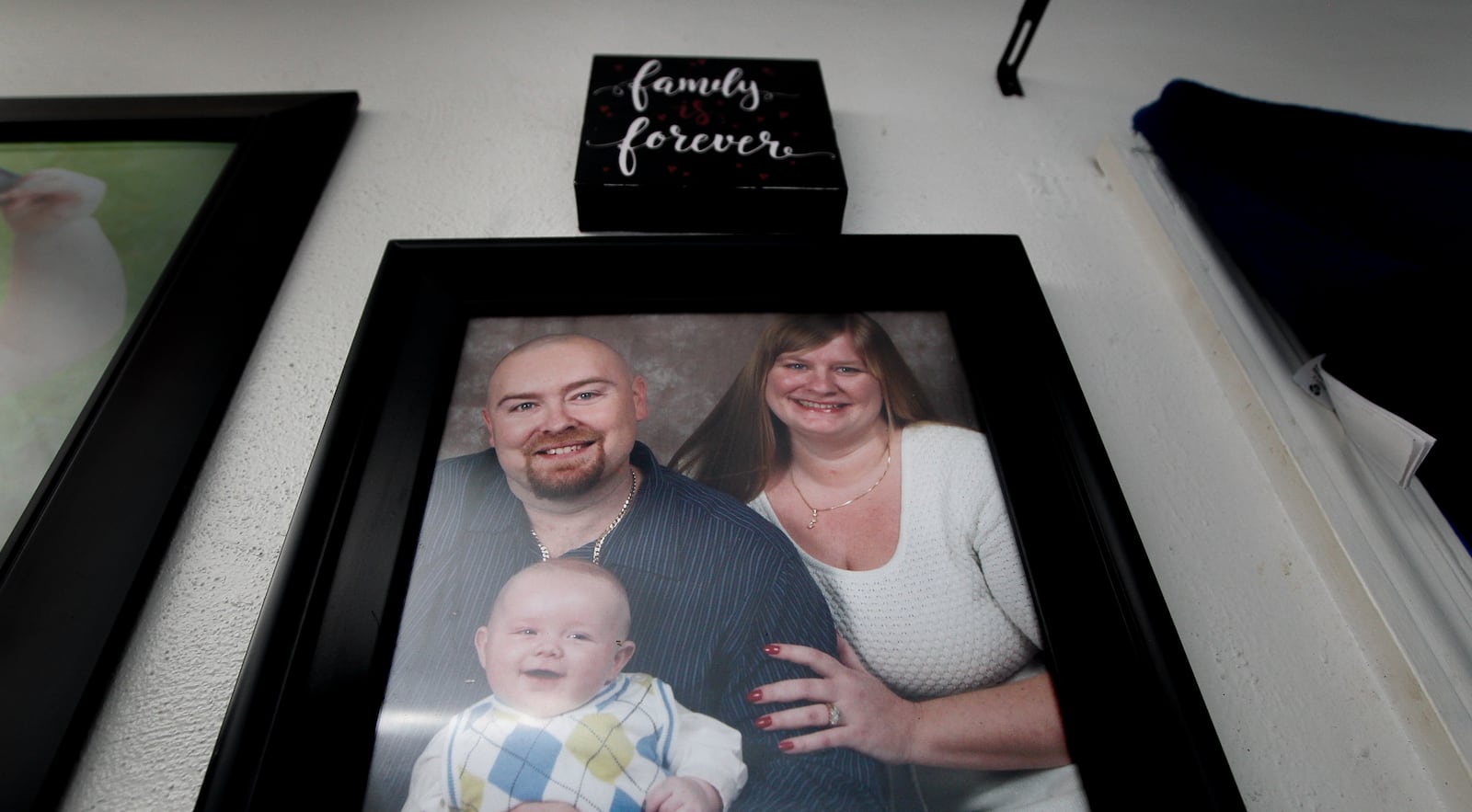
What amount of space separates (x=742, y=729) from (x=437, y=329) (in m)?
0.38

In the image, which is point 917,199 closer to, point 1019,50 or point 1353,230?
point 1019,50

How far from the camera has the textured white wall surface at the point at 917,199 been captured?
48 cm

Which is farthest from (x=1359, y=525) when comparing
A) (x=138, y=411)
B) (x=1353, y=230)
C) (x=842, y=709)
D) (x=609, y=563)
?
(x=138, y=411)

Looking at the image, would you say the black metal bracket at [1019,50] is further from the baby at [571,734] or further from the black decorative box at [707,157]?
the baby at [571,734]

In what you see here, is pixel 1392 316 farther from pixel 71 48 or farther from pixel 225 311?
pixel 71 48

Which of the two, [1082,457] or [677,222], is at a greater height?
[677,222]

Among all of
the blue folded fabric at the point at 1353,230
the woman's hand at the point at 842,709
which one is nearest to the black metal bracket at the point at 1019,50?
the blue folded fabric at the point at 1353,230

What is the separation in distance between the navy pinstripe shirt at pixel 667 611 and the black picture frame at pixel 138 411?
0.19 meters

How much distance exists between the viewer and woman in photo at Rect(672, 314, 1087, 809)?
1.49ft

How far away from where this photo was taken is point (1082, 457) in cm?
54

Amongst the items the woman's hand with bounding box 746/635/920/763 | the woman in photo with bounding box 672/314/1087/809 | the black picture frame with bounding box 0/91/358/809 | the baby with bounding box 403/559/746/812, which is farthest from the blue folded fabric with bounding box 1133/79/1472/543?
the black picture frame with bounding box 0/91/358/809

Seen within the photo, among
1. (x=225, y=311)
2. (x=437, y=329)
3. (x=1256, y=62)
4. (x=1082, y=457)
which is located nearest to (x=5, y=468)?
(x=225, y=311)

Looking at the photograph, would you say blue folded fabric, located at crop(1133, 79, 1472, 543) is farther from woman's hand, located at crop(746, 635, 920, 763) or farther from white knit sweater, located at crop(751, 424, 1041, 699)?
woman's hand, located at crop(746, 635, 920, 763)

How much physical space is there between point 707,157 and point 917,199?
0.22m
